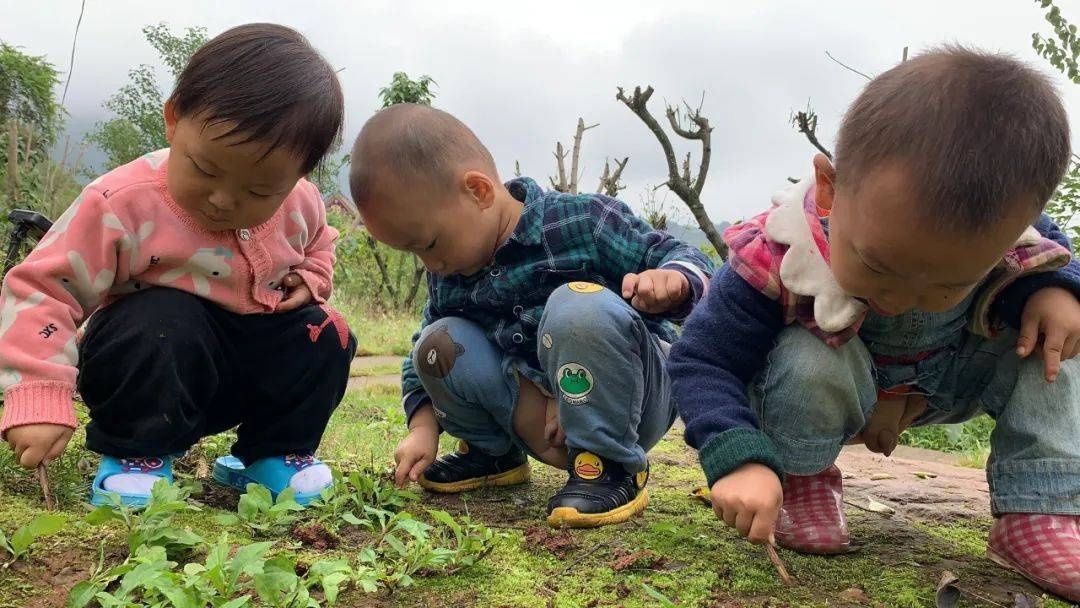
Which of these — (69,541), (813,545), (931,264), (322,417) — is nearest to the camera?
(931,264)

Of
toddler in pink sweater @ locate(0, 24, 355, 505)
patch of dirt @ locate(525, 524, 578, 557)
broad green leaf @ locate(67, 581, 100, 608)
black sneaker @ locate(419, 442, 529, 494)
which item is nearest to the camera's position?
broad green leaf @ locate(67, 581, 100, 608)

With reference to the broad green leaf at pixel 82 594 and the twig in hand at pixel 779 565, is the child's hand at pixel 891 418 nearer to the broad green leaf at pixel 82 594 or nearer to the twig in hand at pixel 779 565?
the twig in hand at pixel 779 565

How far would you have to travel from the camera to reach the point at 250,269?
2055mm

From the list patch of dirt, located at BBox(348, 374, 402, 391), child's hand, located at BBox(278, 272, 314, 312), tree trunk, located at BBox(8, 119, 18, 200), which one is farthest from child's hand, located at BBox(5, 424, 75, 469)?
tree trunk, located at BBox(8, 119, 18, 200)

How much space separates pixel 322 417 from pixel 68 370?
0.62 metres

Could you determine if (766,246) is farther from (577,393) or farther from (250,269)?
(250,269)

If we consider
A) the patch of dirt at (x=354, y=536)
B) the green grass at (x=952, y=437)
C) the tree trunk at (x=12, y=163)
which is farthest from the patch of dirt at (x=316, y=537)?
the green grass at (x=952, y=437)

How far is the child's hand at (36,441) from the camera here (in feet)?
5.33

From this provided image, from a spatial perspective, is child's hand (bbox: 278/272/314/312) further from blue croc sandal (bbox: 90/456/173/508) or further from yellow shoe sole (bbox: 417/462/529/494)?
yellow shoe sole (bbox: 417/462/529/494)

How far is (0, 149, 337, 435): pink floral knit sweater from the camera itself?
169cm


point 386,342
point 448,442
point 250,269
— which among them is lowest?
point 386,342

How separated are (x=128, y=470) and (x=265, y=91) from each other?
845mm

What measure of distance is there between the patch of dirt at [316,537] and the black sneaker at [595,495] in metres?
0.47

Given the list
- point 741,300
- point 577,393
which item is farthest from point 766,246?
point 577,393
